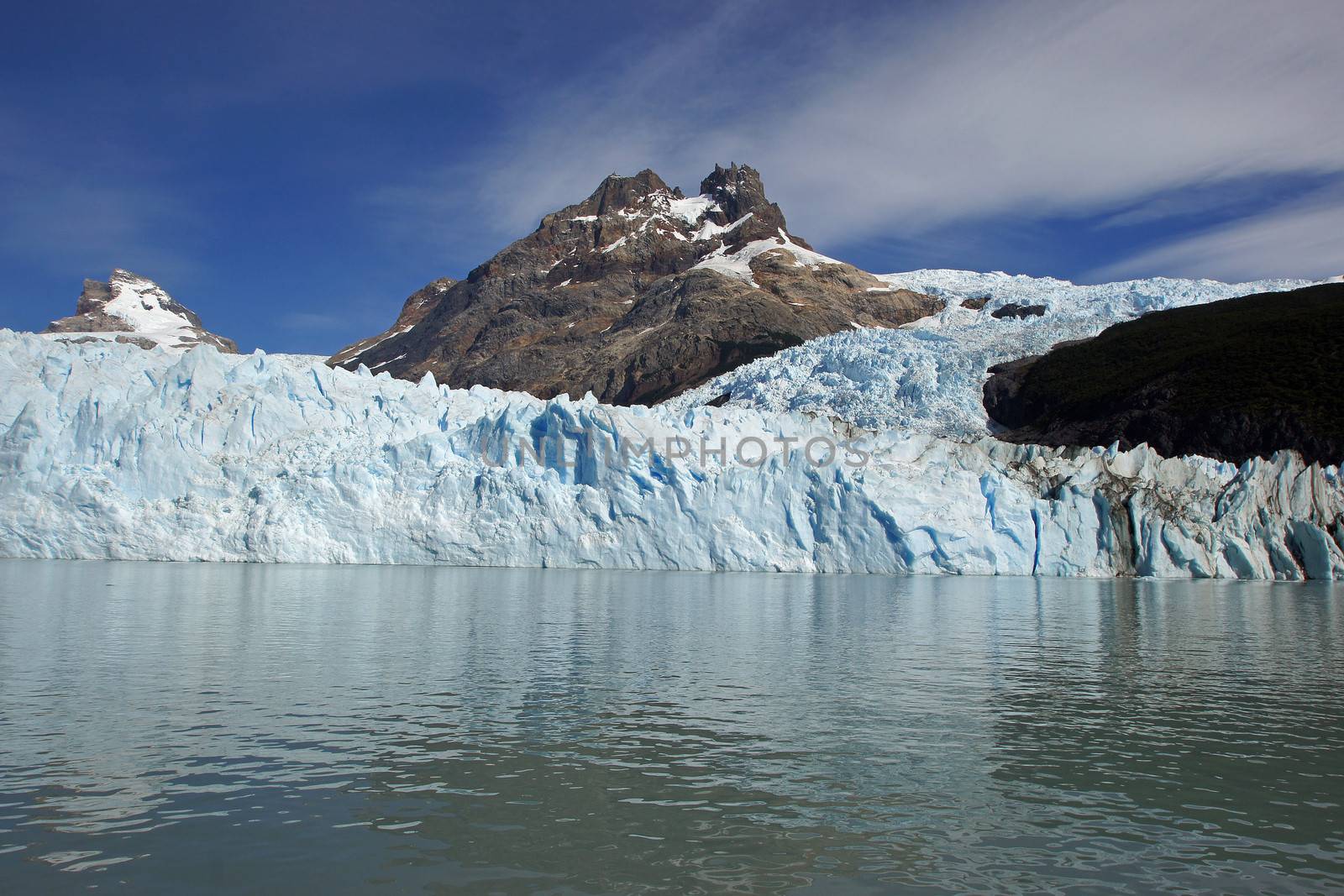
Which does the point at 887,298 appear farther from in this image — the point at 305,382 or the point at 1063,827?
the point at 1063,827

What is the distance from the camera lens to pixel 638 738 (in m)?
7.67

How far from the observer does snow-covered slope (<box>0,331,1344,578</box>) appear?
91.9 ft

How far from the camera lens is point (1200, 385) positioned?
1965 inches

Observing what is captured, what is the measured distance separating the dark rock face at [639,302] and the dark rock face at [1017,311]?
16.1 m

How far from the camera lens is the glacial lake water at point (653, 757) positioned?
4996mm

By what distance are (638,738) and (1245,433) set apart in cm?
4573

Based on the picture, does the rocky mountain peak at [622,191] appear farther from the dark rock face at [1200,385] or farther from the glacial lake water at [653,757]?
the glacial lake water at [653,757]

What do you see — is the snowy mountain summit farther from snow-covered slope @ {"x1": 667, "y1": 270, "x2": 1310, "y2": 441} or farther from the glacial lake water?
the glacial lake water

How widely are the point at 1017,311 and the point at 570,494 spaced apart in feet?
199

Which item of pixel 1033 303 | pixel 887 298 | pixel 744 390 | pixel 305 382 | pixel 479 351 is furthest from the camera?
pixel 479 351

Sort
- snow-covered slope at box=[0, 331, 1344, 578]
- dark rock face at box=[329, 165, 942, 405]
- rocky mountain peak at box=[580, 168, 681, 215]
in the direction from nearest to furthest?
1. snow-covered slope at box=[0, 331, 1344, 578]
2. dark rock face at box=[329, 165, 942, 405]
3. rocky mountain peak at box=[580, 168, 681, 215]

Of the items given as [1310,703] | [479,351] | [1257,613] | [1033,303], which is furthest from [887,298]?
[1310,703]

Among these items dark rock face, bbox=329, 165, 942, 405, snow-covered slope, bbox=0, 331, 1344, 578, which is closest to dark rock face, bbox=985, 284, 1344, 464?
snow-covered slope, bbox=0, 331, 1344, 578

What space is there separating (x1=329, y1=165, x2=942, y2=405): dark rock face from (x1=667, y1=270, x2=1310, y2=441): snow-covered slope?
2097 cm
